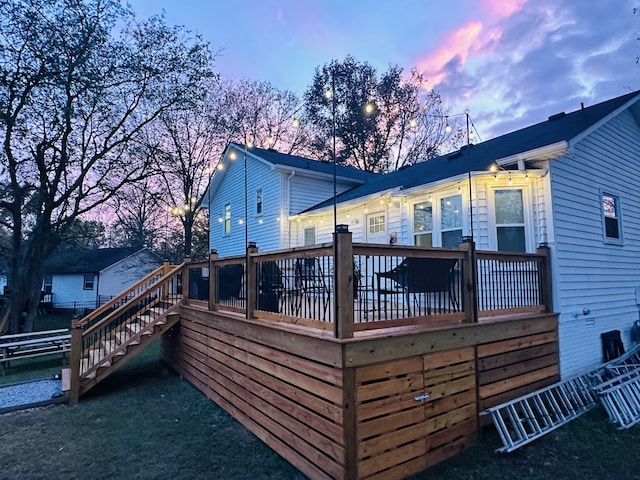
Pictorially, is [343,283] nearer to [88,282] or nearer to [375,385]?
[375,385]

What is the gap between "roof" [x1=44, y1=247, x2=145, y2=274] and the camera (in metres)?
22.7

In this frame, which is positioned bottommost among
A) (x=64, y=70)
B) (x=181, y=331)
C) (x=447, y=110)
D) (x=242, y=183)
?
(x=181, y=331)

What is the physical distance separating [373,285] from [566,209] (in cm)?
433

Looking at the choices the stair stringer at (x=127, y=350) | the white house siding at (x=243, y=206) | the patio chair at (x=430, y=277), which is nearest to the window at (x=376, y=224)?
the white house siding at (x=243, y=206)

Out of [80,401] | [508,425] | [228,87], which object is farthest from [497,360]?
[228,87]

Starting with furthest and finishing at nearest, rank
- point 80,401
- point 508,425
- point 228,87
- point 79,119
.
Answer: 1. point 228,87
2. point 79,119
3. point 80,401
4. point 508,425

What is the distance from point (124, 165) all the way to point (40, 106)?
3.08 meters

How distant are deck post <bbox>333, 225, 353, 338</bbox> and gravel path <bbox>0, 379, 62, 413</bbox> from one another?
5.71 meters

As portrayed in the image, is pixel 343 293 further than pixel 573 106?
No

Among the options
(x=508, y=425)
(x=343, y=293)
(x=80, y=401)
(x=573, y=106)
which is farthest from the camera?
(x=573, y=106)

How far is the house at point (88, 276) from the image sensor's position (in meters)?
23.1

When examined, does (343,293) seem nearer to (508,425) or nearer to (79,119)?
(508,425)

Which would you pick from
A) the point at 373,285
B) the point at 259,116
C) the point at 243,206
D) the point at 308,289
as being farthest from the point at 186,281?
the point at 259,116

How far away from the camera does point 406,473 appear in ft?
11.5
